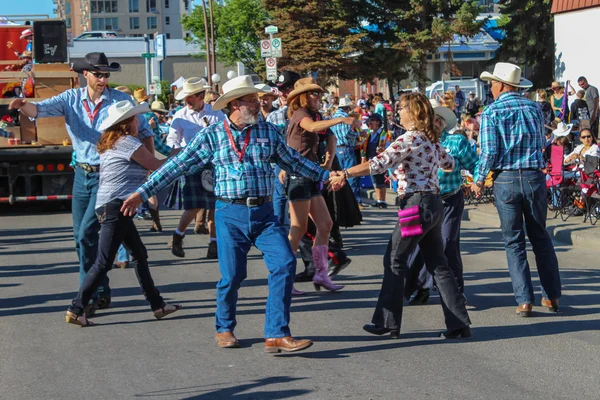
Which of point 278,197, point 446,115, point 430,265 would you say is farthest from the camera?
point 278,197

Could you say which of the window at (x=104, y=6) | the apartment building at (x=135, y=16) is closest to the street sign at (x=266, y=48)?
the apartment building at (x=135, y=16)

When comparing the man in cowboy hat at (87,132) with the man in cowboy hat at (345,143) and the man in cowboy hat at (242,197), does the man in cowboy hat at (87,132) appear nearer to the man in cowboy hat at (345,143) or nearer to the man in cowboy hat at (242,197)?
the man in cowboy hat at (242,197)

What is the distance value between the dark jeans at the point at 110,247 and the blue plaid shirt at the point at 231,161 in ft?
2.51

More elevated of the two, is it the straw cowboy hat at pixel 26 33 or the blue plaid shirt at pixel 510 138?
the straw cowboy hat at pixel 26 33

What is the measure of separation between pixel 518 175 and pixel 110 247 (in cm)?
327

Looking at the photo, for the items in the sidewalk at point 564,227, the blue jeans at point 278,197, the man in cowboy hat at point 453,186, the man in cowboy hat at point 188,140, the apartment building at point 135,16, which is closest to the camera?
the man in cowboy hat at point 453,186

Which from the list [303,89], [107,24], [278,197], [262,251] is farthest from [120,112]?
[107,24]

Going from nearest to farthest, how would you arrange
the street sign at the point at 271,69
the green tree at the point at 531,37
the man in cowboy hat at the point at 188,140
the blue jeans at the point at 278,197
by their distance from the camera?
the blue jeans at the point at 278,197 < the man in cowboy hat at the point at 188,140 < the street sign at the point at 271,69 < the green tree at the point at 531,37

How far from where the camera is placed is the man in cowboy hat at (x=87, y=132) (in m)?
8.20

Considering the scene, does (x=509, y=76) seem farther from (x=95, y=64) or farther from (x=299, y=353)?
(x=95, y=64)

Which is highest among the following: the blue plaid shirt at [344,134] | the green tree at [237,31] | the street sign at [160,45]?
the green tree at [237,31]

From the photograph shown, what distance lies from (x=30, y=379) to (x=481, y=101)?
30.4 metres

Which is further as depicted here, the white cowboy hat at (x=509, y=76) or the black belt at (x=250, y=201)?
the white cowboy hat at (x=509, y=76)

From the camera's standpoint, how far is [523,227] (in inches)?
317
